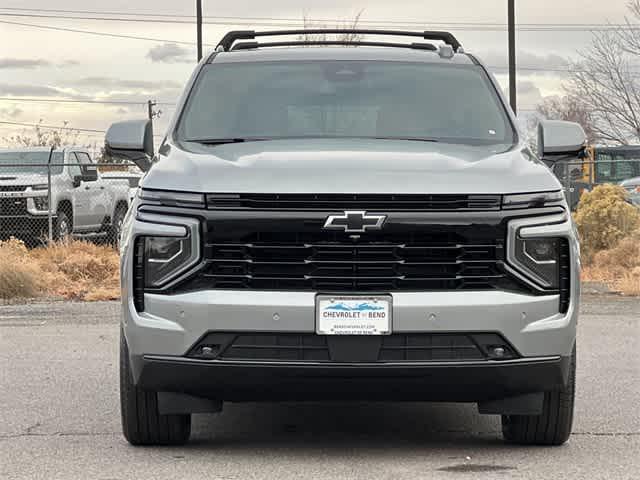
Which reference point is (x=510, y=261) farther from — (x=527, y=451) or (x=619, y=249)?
(x=619, y=249)

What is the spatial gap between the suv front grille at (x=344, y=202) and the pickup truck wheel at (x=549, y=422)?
962mm

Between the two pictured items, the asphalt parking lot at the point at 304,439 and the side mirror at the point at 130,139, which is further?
the side mirror at the point at 130,139

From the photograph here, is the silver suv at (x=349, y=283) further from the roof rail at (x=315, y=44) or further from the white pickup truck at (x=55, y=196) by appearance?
the white pickup truck at (x=55, y=196)

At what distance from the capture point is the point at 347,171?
231 inches

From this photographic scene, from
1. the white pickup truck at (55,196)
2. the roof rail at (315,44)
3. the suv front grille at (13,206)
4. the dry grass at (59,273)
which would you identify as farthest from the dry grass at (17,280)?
the roof rail at (315,44)

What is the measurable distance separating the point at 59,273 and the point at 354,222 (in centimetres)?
1245

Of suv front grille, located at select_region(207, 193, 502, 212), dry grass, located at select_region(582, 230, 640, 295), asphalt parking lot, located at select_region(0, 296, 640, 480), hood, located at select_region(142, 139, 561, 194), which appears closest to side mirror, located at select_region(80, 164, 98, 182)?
dry grass, located at select_region(582, 230, 640, 295)

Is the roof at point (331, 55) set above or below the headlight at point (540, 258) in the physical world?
above

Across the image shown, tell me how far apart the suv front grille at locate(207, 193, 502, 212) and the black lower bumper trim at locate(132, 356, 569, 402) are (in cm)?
68

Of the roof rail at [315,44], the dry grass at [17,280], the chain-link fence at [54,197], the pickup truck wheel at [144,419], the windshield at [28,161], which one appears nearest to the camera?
the pickup truck wheel at [144,419]

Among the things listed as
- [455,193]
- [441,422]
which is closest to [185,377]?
[455,193]

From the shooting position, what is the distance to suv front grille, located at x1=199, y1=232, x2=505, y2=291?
5738 millimetres

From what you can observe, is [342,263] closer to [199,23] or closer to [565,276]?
[565,276]

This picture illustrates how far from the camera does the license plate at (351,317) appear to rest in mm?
5668
